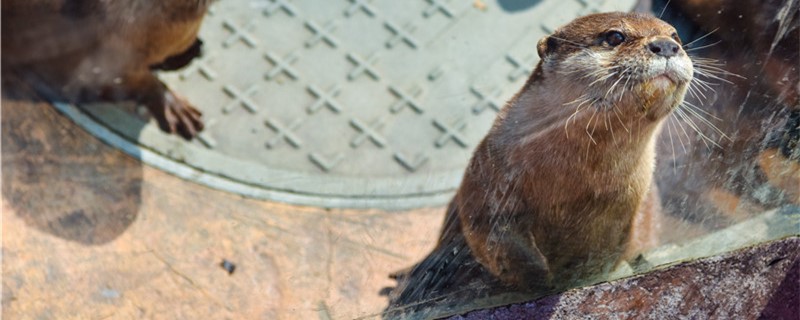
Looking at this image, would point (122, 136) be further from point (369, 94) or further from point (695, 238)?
point (695, 238)

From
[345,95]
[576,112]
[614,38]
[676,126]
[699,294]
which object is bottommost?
[345,95]

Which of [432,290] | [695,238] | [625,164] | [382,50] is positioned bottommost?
[382,50]

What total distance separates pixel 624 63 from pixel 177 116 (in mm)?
1815

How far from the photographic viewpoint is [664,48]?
223 centimetres

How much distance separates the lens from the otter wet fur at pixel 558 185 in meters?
2.42

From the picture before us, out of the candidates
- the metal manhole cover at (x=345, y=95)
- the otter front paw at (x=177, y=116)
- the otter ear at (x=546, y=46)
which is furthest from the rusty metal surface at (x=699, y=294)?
the otter front paw at (x=177, y=116)

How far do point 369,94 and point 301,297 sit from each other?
115 centimetres

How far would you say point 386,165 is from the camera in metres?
3.63

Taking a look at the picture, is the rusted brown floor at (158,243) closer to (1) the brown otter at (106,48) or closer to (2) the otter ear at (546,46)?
(1) the brown otter at (106,48)

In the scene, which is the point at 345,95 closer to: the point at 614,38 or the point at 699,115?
the point at 699,115

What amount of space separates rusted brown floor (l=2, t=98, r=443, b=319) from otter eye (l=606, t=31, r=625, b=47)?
0.80 metres

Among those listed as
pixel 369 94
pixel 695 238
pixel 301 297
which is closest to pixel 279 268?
pixel 301 297

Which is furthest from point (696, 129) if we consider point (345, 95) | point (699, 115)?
point (345, 95)

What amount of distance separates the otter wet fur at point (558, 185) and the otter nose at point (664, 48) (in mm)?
87
